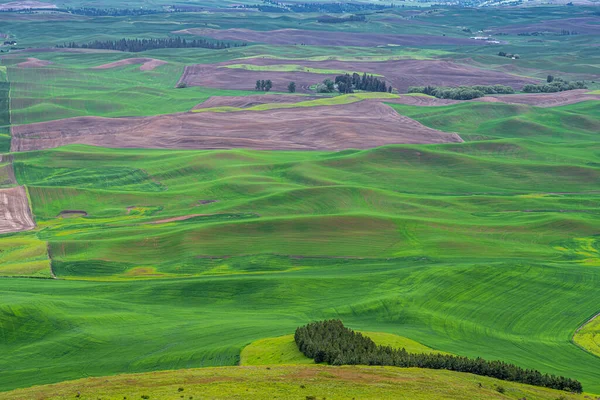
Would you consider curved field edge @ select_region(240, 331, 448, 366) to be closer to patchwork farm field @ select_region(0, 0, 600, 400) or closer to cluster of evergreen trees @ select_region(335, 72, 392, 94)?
patchwork farm field @ select_region(0, 0, 600, 400)

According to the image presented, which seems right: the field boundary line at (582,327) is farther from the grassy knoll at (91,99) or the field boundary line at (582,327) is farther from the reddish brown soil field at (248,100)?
the grassy knoll at (91,99)

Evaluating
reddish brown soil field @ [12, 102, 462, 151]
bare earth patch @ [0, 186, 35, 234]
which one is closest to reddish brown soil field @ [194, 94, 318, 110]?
reddish brown soil field @ [12, 102, 462, 151]

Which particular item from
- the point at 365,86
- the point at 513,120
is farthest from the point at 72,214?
the point at 365,86

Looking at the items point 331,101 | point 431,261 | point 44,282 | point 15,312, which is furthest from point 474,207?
point 331,101

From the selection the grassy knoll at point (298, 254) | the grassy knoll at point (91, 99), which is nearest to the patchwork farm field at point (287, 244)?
the grassy knoll at point (298, 254)

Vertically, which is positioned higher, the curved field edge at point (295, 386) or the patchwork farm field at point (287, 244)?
the curved field edge at point (295, 386)

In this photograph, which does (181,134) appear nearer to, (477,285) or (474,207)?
(474,207)
